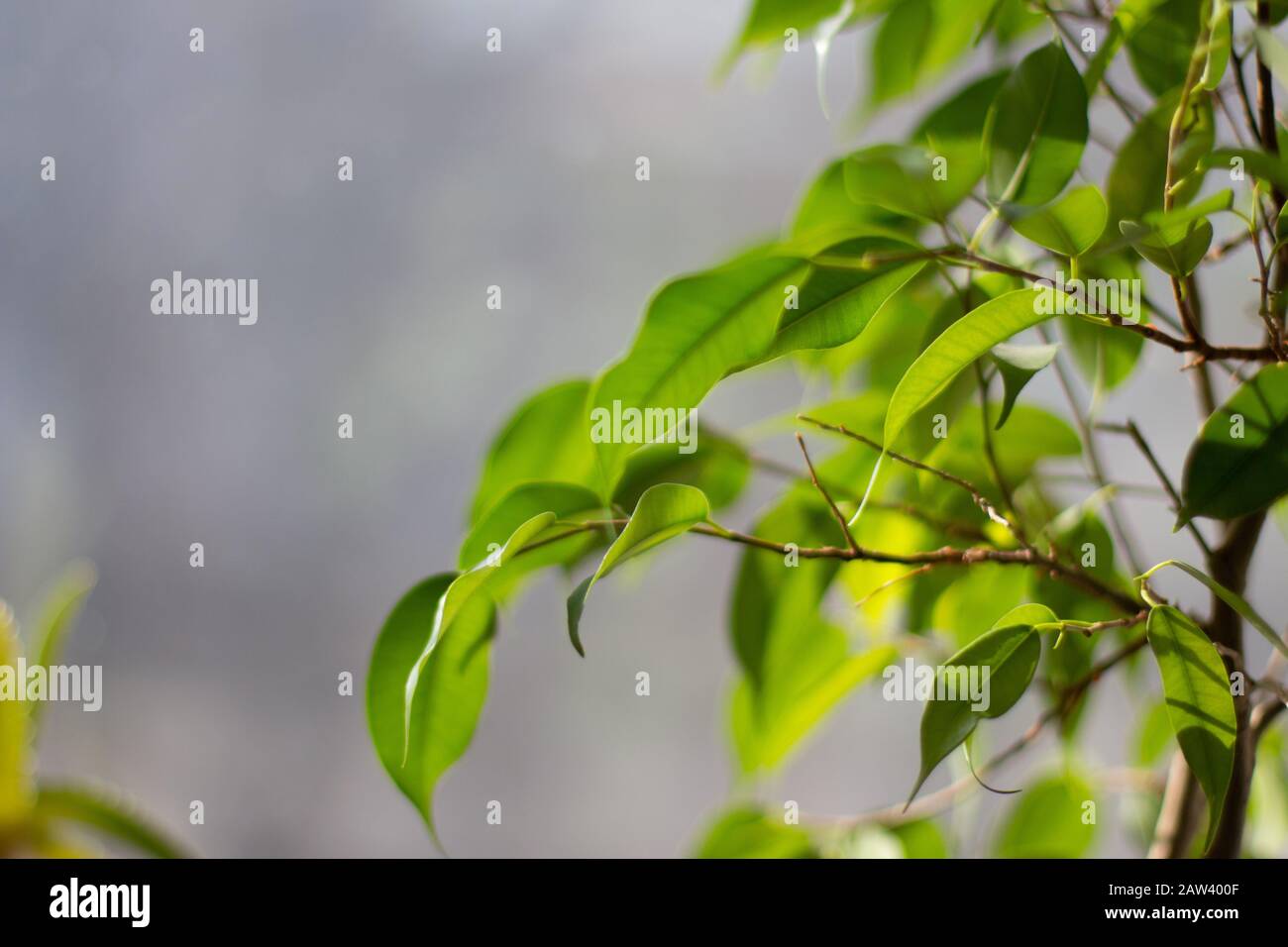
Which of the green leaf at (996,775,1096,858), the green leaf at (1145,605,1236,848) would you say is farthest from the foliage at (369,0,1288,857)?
the green leaf at (996,775,1096,858)

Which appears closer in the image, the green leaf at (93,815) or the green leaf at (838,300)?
the green leaf at (838,300)

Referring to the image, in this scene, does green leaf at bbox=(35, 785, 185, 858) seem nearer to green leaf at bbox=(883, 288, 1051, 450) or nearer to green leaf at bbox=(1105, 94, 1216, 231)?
green leaf at bbox=(883, 288, 1051, 450)

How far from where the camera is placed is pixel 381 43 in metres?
1.73

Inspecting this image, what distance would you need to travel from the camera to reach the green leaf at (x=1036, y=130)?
407 mm

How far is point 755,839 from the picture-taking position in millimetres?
622

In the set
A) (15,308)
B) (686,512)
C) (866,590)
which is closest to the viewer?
(686,512)

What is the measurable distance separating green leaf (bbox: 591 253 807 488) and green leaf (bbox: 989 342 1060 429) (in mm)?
92

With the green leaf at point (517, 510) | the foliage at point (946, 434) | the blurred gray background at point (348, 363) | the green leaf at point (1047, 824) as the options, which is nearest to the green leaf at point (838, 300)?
the foliage at point (946, 434)

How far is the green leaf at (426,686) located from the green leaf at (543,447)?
0.09 meters

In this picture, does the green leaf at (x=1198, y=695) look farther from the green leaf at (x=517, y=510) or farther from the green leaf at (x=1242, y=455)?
the green leaf at (x=517, y=510)
